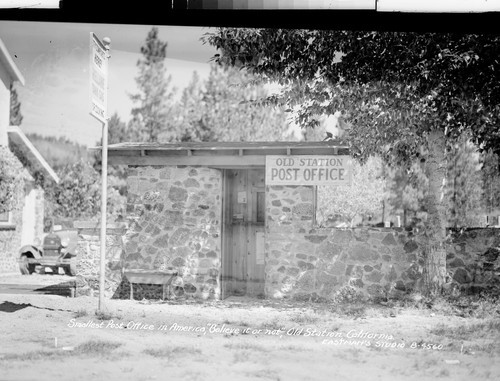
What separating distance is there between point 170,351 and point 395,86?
2213 mm

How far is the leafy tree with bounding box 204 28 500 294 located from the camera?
4.01 meters

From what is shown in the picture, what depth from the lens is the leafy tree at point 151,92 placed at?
4.05m

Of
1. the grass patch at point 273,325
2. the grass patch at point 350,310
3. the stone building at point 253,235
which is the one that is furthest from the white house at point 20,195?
the grass patch at point 350,310

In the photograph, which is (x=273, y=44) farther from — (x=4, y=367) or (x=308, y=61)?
(x=4, y=367)

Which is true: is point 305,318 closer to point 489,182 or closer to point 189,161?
point 189,161

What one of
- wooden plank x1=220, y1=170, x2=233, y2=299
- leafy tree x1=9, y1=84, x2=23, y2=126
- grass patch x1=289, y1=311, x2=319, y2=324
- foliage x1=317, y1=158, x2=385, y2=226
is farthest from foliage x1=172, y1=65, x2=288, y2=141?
grass patch x1=289, y1=311, x2=319, y2=324

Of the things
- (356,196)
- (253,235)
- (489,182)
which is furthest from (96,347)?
(489,182)

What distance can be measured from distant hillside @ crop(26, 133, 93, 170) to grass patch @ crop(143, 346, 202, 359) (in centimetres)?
136

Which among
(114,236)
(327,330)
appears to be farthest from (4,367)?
(327,330)

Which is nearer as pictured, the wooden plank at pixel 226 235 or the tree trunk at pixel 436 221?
the tree trunk at pixel 436 221

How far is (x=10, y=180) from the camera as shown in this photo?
4188 mm

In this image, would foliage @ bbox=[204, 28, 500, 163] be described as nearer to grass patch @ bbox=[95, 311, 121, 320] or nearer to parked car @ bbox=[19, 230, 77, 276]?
parked car @ bbox=[19, 230, 77, 276]

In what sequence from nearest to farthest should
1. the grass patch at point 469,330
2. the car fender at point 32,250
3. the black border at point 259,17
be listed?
the black border at point 259,17 < the grass patch at point 469,330 < the car fender at point 32,250

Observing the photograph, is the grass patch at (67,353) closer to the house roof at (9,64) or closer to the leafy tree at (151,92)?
the leafy tree at (151,92)
